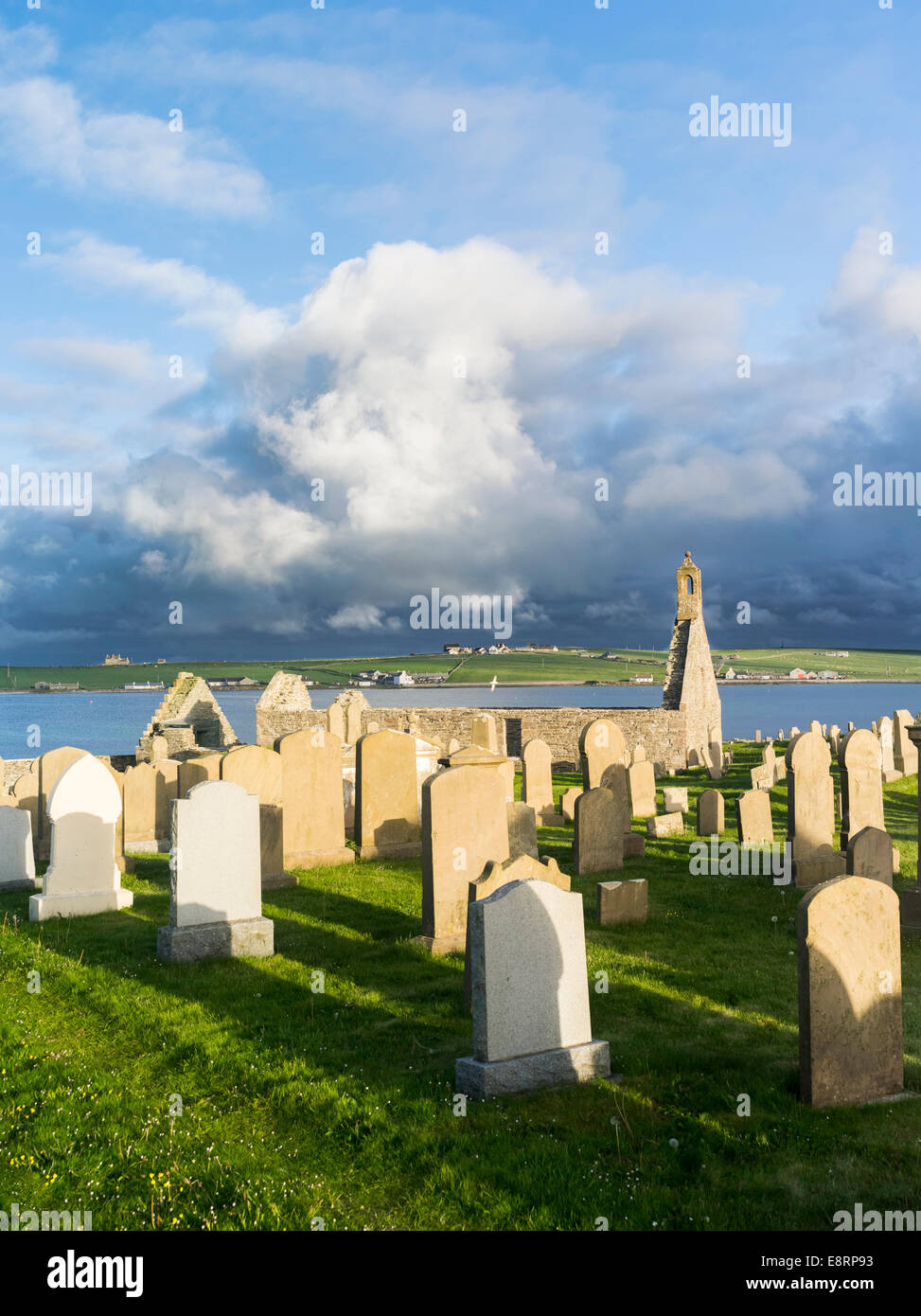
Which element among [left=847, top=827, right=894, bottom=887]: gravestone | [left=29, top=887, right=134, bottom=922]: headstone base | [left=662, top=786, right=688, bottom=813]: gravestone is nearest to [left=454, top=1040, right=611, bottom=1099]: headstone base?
[left=847, top=827, right=894, bottom=887]: gravestone

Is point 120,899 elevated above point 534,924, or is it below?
below

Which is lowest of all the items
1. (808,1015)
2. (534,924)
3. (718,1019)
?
(718,1019)

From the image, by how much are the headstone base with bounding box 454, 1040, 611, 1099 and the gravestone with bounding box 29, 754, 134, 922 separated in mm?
6124

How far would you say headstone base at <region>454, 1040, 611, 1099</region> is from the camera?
5062mm

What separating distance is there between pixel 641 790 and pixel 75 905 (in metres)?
10.7

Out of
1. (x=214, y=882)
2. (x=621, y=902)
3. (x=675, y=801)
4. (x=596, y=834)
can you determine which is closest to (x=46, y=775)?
(x=214, y=882)

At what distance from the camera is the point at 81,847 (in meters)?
9.86

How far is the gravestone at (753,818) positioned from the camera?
12.9m

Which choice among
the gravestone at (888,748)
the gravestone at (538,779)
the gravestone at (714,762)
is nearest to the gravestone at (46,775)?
the gravestone at (538,779)

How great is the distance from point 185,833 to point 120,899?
2625 mm
